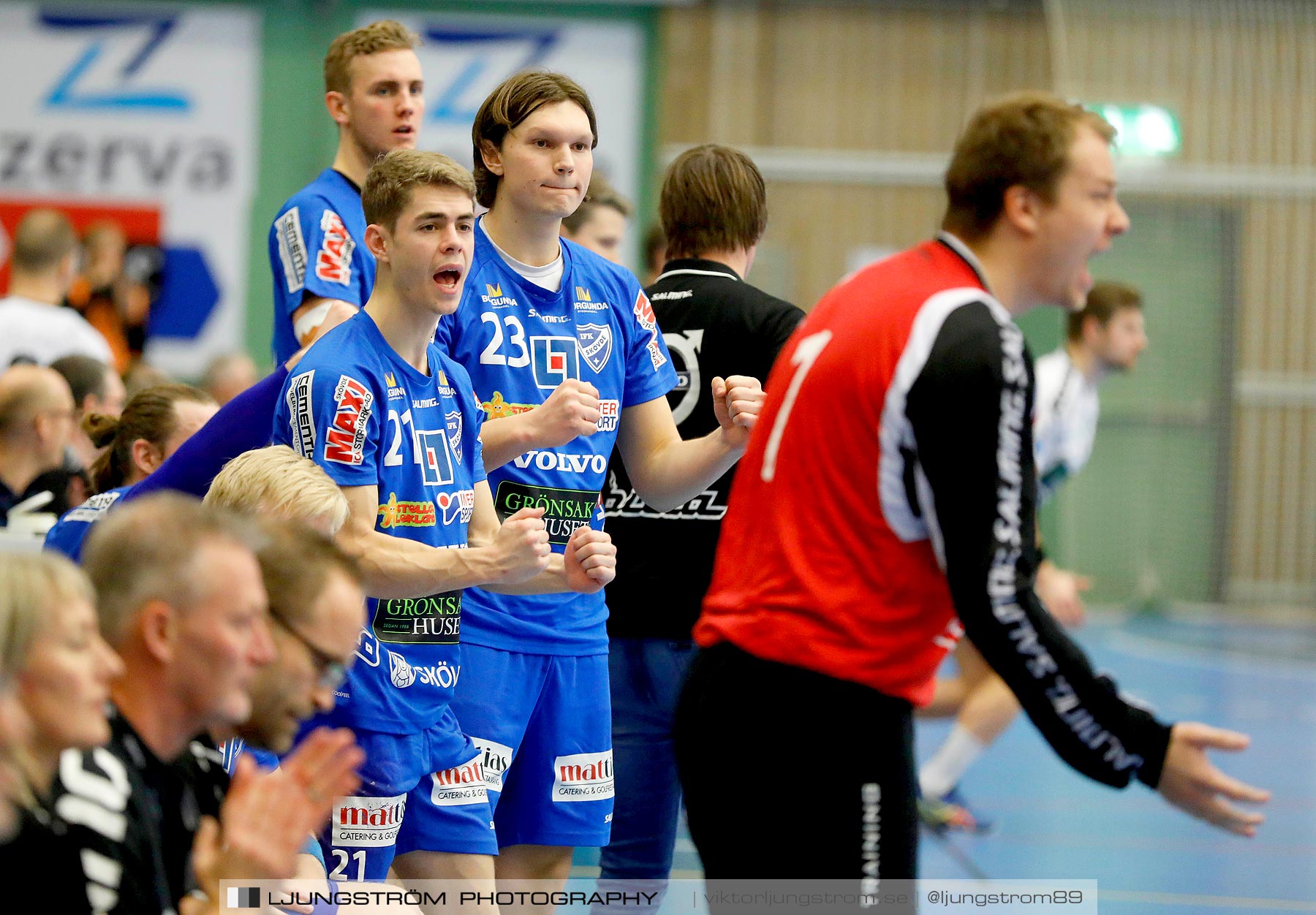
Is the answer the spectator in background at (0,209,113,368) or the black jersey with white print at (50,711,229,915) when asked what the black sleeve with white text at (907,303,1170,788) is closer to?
the black jersey with white print at (50,711,229,915)

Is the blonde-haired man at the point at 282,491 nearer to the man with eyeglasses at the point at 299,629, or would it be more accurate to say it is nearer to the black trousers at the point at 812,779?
the man with eyeglasses at the point at 299,629

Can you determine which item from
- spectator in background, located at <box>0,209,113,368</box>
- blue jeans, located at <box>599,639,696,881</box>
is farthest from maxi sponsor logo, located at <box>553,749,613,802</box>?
spectator in background, located at <box>0,209,113,368</box>

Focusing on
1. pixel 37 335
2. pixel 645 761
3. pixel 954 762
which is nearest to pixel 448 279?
pixel 645 761

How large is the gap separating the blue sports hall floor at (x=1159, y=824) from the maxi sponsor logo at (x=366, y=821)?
2727mm

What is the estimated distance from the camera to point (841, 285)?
264 centimetres

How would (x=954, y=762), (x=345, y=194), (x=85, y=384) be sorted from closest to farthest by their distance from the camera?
(x=345, y=194)
(x=85, y=384)
(x=954, y=762)

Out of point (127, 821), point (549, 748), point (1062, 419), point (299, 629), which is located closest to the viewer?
point (127, 821)

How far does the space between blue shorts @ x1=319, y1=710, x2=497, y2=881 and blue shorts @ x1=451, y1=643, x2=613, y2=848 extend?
171 millimetres

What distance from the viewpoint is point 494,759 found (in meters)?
3.49

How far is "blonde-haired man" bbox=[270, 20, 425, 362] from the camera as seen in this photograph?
4.13 meters

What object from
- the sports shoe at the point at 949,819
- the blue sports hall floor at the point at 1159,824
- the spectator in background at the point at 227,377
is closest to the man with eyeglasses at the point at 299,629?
the blue sports hall floor at the point at 1159,824

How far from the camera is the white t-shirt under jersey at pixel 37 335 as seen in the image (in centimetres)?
632

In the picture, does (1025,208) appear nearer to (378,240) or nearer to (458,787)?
(378,240)

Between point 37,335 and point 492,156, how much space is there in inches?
137
